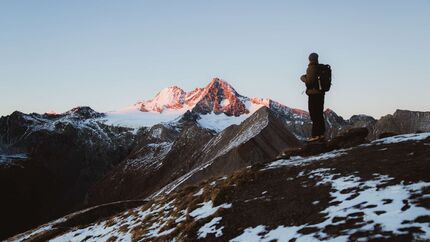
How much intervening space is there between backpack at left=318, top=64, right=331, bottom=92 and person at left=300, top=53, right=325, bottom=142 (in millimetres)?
108

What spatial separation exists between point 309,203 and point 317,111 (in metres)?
9.94

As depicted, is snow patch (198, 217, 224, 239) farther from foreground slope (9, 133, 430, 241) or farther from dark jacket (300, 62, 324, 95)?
dark jacket (300, 62, 324, 95)

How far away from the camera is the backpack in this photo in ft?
82.3

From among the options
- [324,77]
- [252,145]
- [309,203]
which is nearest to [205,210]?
[309,203]

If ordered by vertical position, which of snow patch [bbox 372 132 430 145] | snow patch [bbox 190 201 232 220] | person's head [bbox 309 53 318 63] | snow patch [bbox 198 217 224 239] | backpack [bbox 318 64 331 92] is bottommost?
snow patch [bbox 198 217 224 239]

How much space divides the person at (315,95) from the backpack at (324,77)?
0.11m

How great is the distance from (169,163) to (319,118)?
162 m

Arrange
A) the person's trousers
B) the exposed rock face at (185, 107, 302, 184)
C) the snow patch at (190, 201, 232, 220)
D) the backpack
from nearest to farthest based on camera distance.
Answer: the snow patch at (190, 201, 232, 220)
the backpack
the person's trousers
the exposed rock face at (185, 107, 302, 184)

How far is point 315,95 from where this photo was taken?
25703mm

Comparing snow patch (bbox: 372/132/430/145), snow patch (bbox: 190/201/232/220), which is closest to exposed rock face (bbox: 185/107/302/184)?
snow patch (bbox: 372/132/430/145)

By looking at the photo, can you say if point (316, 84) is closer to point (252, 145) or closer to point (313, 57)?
point (313, 57)

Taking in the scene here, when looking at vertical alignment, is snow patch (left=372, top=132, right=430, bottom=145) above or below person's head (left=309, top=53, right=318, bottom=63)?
below

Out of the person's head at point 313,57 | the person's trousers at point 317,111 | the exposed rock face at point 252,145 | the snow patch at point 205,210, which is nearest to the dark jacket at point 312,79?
the person's head at point 313,57

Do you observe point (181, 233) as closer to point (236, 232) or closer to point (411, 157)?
point (236, 232)
